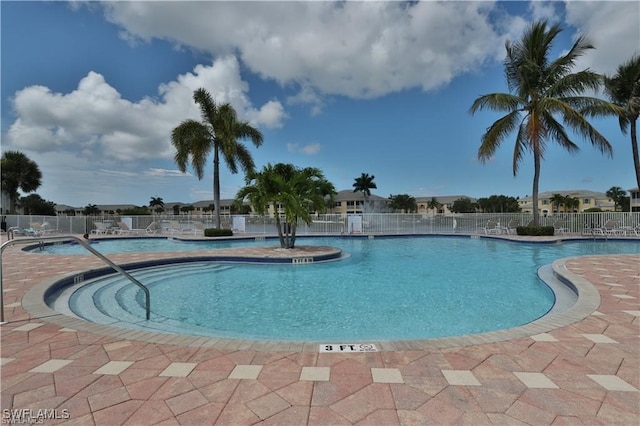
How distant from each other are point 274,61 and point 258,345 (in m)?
12.1

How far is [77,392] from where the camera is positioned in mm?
2203

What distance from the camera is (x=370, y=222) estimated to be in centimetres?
1952

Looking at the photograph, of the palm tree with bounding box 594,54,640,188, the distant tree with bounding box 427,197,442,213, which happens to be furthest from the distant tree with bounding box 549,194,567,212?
the palm tree with bounding box 594,54,640,188

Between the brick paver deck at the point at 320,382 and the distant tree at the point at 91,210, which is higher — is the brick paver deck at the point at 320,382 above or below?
below

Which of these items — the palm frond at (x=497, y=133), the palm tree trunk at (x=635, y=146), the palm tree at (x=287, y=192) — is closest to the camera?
the palm tree at (x=287, y=192)

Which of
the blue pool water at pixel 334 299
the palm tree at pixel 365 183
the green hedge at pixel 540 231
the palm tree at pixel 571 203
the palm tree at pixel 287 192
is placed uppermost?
the palm tree at pixel 365 183

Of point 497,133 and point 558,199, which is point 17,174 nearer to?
point 497,133

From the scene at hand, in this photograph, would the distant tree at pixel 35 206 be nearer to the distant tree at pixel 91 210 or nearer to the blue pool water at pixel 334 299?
the distant tree at pixel 91 210

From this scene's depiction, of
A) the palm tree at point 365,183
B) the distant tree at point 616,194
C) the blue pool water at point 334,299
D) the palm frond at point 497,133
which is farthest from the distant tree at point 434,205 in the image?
the blue pool water at point 334,299

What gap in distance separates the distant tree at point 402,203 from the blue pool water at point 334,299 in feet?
217

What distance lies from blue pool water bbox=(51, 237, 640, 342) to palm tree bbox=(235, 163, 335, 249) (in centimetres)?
231

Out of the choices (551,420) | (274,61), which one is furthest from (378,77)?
(551,420)

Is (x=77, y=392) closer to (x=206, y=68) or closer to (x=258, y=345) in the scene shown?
(x=258, y=345)

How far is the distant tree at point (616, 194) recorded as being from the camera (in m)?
62.9
